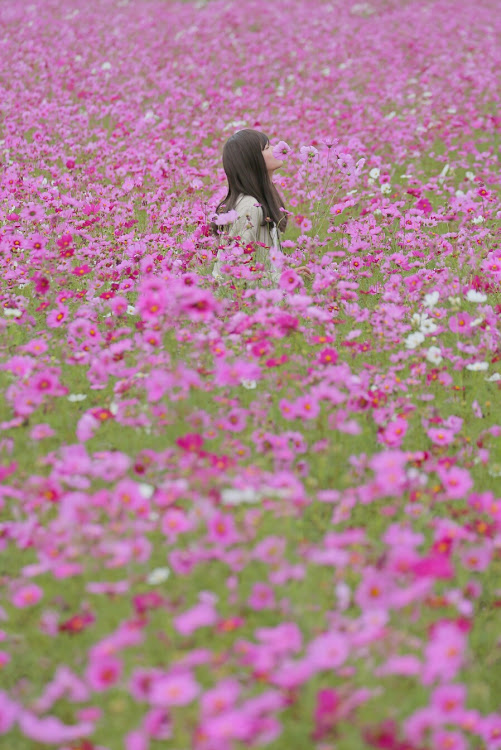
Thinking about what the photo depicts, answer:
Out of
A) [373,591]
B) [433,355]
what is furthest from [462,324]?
[373,591]

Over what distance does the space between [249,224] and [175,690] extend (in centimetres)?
395

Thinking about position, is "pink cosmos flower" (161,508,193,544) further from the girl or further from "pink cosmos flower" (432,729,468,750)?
the girl

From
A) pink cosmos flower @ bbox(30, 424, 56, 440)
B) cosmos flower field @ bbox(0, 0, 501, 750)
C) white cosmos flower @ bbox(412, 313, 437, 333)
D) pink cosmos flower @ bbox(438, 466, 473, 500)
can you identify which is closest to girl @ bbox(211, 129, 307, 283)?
cosmos flower field @ bbox(0, 0, 501, 750)

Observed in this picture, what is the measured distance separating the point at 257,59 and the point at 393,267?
919 cm

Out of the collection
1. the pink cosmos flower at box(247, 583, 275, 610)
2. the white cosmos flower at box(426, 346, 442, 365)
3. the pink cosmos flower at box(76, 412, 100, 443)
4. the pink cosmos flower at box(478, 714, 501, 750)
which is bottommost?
the pink cosmos flower at box(478, 714, 501, 750)

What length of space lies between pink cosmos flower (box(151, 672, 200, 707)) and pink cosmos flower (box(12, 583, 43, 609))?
0.62 m

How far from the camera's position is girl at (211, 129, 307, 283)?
5160 millimetres

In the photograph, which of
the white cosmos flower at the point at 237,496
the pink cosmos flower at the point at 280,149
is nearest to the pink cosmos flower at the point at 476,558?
the white cosmos flower at the point at 237,496

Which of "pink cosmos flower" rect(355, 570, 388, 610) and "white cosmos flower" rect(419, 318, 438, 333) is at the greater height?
"white cosmos flower" rect(419, 318, 438, 333)

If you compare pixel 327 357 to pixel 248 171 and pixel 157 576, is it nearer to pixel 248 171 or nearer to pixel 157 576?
pixel 157 576

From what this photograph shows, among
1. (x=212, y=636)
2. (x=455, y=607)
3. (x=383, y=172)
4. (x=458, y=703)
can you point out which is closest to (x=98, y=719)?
(x=212, y=636)

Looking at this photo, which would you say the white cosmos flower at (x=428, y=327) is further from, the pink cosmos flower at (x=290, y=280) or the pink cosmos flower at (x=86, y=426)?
the pink cosmos flower at (x=86, y=426)

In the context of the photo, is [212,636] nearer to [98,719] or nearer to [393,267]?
[98,719]

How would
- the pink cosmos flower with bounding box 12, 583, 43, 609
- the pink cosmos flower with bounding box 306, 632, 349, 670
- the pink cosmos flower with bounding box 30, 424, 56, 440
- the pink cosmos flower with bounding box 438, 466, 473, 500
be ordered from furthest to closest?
the pink cosmos flower with bounding box 30, 424, 56, 440 → the pink cosmos flower with bounding box 438, 466, 473, 500 → the pink cosmos flower with bounding box 12, 583, 43, 609 → the pink cosmos flower with bounding box 306, 632, 349, 670
